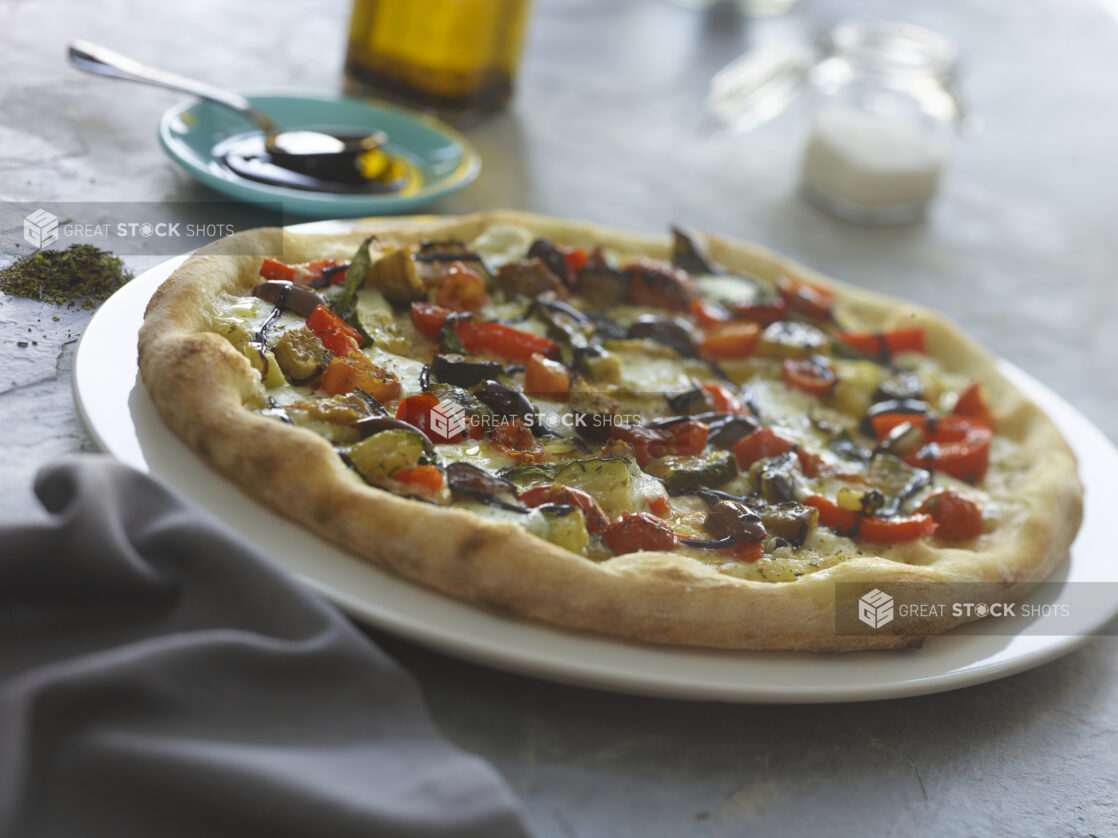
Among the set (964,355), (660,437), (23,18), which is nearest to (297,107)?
(23,18)

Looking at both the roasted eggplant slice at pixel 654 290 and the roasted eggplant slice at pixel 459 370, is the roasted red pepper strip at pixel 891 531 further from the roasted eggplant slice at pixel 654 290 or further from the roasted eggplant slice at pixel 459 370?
the roasted eggplant slice at pixel 654 290

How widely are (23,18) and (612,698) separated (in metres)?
5.02

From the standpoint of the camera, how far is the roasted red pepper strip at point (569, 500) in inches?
115

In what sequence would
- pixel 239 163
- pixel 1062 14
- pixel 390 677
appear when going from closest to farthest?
pixel 390 677, pixel 239 163, pixel 1062 14

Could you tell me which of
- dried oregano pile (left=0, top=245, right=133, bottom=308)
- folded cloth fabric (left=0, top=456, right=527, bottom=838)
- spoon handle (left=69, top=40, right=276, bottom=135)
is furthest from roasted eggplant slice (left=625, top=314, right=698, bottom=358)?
folded cloth fabric (left=0, top=456, right=527, bottom=838)

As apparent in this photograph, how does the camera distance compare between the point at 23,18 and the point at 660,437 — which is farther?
the point at 23,18

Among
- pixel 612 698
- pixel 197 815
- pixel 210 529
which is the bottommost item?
pixel 612 698

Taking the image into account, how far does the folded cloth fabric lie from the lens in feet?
6.14

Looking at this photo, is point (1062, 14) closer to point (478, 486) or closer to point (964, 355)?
point (964, 355)

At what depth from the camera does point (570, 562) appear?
2.58m

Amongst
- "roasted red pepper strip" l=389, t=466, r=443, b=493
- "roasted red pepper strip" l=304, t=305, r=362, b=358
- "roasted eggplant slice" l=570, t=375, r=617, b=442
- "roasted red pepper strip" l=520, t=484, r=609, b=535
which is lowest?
"roasted eggplant slice" l=570, t=375, r=617, b=442

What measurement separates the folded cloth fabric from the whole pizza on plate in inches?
14.1

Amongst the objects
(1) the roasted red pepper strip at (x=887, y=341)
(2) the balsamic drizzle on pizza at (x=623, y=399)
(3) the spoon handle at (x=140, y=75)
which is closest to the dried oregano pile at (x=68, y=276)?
(2) the balsamic drizzle on pizza at (x=623, y=399)

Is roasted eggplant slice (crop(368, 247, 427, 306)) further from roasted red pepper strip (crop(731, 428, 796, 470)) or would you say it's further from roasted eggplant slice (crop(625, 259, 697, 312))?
roasted red pepper strip (crop(731, 428, 796, 470))
